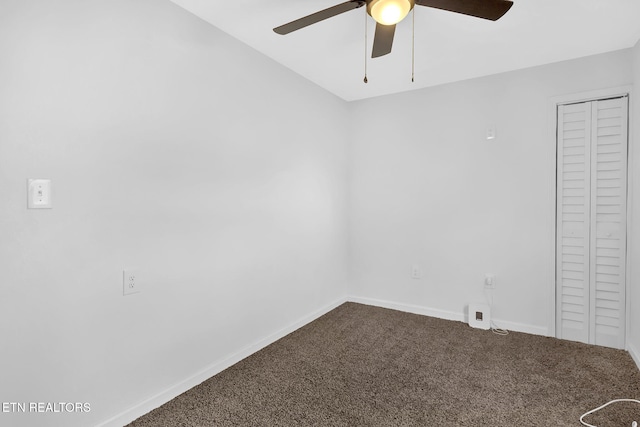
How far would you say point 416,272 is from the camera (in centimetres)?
336

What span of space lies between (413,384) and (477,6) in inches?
79.3

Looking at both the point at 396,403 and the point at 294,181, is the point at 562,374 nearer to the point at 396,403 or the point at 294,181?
the point at 396,403

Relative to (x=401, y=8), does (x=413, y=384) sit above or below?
below

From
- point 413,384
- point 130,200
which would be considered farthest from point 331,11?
point 413,384

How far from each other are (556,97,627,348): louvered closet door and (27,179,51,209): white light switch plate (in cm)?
328

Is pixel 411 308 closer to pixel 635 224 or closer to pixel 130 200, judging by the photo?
pixel 635 224

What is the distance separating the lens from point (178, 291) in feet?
6.48

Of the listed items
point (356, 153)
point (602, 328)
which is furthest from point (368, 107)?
point (602, 328)

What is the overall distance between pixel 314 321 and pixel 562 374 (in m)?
1.86

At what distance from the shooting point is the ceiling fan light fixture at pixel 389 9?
60.5 inches

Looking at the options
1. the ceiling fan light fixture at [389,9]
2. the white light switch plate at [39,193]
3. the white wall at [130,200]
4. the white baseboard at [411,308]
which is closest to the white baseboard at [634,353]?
the white baseboard at [411,308]

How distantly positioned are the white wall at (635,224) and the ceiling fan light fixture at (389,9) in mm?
1904

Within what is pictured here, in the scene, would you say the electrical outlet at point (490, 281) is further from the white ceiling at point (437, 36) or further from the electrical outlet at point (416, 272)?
the white ceiling at point (437, 36)

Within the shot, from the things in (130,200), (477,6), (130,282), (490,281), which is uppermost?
(477,6)
